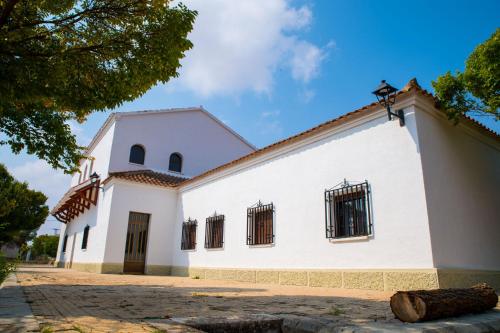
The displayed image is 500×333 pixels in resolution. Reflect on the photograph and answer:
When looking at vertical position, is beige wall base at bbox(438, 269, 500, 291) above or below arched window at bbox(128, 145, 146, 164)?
below

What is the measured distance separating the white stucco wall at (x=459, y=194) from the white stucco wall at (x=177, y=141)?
14.1m

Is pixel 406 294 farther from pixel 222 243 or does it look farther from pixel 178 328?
pixel 222 243

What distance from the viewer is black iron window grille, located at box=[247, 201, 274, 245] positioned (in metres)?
10.3

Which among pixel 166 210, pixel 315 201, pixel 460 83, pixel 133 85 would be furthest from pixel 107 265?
pixel 460 83

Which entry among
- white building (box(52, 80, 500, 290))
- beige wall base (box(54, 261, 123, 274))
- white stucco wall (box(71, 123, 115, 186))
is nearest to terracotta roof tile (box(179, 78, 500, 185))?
white building (box(52, 80, 500, 290))

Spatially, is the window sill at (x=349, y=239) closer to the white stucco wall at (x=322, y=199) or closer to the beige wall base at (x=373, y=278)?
the white stucco wall at (x=322, y=199)

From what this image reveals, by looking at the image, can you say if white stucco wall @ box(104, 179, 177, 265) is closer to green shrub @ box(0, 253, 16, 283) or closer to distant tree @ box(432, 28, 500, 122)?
green shrub @ box(0, 253, 16, 283)

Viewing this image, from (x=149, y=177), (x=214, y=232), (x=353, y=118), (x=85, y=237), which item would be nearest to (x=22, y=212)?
(x=85, y=237)

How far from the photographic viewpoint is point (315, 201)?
29.2ft

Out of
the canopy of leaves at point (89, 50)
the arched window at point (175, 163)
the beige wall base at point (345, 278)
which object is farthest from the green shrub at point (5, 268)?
the arched window at point (175, 163)

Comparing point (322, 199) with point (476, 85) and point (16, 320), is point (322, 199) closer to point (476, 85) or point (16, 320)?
→ point (476, 85)

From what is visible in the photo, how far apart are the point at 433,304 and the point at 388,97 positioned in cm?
512

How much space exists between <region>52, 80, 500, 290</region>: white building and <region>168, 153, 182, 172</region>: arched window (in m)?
3.54

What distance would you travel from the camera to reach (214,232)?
1271 cm
